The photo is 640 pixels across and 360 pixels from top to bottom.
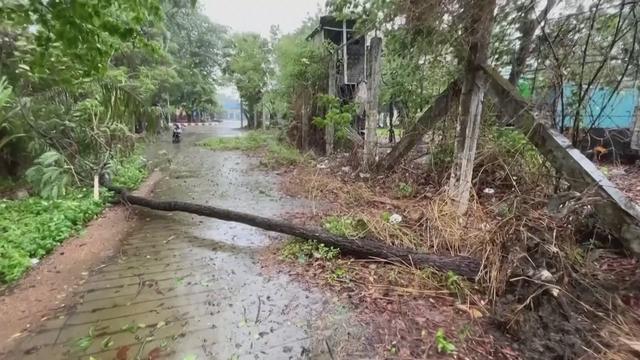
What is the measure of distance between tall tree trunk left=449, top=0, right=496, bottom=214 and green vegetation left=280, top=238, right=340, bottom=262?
1517 mm

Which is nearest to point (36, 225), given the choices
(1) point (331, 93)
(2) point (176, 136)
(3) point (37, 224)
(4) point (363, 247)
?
(3) point (37, 224)

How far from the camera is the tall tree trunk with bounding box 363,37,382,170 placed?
19.8 ft

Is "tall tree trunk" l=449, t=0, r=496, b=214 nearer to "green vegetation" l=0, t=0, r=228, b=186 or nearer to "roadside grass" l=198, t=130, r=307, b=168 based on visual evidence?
"green vegetation" l=0, t=0, r=228, b=186

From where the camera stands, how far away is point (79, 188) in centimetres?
521

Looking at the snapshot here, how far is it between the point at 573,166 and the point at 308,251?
2.38 metres

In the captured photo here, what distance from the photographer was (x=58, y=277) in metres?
3.02

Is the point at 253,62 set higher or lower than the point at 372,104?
higher

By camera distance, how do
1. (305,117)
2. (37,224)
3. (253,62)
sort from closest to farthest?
1. (37,224)
2. (305,117)
3. (253,62)

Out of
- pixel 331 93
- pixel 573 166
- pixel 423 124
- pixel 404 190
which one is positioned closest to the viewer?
pixel 573 166

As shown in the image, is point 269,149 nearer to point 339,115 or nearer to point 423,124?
point 339,115

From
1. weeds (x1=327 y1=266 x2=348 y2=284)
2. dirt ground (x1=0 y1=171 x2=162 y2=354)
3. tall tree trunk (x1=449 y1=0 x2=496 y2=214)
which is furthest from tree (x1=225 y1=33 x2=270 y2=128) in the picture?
weeds (x1=327 y1=266 x2=348 y2=284)

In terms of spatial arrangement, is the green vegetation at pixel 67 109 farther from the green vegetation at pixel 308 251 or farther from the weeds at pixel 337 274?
the weeds at pixel 337 274

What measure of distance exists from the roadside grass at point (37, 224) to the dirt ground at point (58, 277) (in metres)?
0.09

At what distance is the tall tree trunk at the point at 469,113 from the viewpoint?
367 cm
